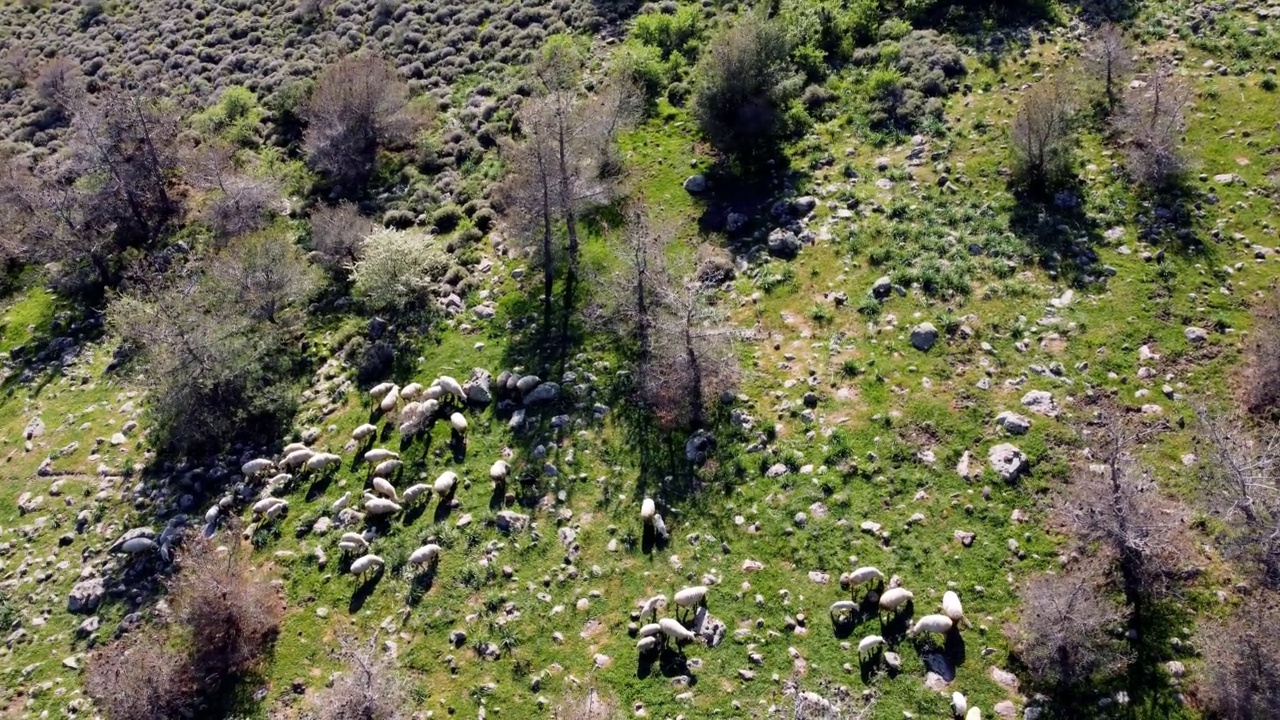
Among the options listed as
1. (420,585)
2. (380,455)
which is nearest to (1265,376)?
(420,585)

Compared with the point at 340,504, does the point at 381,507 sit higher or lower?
higher

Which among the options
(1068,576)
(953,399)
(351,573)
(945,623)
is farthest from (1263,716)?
(351,573)

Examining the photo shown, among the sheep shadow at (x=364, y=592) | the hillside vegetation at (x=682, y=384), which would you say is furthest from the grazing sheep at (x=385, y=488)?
the sheep shadow at (x=364, y=592)

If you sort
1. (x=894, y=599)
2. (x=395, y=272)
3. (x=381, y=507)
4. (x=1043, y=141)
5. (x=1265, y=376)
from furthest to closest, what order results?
(x=395, y=272) → (x=1043, y=141) → (x=381, y=507) → (x=1265, y=376) → (x=894, y=599)

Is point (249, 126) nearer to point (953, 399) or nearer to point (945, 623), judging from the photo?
point (953, 399)

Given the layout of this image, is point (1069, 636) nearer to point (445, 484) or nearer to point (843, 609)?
point (843, 609)

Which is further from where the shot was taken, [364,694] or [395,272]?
[395,272]

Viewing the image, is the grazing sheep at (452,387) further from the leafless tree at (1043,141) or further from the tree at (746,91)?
the leafless tree at (1043,141)

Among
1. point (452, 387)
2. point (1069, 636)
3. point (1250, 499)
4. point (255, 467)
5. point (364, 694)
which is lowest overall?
point (1069, 636)
